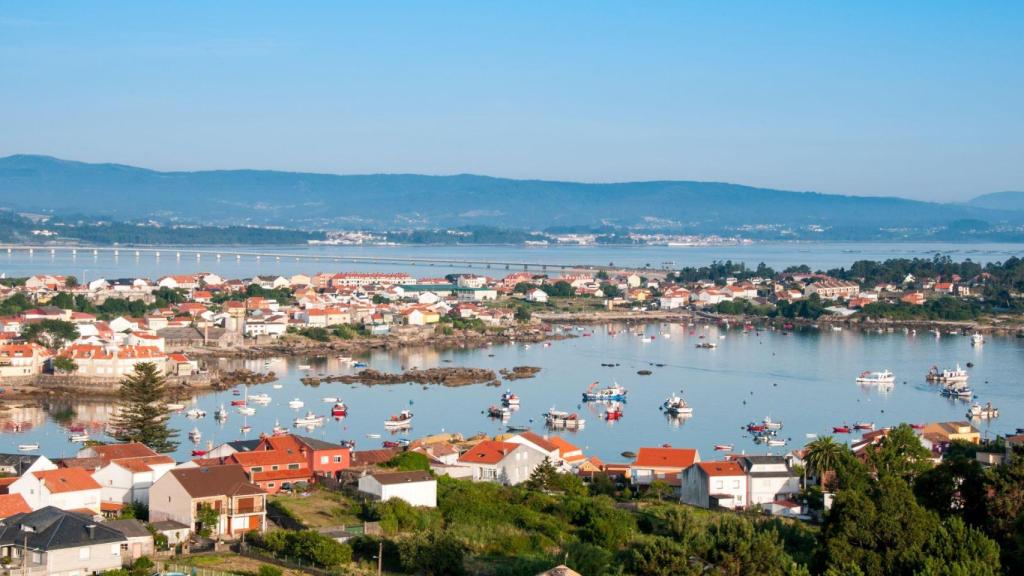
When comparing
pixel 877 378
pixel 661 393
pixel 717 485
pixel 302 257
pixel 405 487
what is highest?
pixel 405 487

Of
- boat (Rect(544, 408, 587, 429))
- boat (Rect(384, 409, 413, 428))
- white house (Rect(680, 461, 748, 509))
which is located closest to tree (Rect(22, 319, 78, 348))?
boat (Rect(384, 409, 413, 428))

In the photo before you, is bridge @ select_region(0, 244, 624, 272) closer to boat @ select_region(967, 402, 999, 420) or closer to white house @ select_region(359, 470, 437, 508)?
boat @ select_region(967, 402, 999, 420)

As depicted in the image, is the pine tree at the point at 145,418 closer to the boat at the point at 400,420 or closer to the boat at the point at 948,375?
the boat at the point at 400,420

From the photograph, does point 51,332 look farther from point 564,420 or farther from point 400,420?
point 564,420

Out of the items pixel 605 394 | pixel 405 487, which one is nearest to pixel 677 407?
pixel 605 394

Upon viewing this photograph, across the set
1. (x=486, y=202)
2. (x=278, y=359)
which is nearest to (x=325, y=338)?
(x=278, y=359)

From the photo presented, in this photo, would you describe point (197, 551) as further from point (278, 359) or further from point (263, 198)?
point (263, 198)

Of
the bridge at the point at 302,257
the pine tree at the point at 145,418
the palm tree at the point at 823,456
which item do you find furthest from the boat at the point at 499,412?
the bridge at the point at 302,257

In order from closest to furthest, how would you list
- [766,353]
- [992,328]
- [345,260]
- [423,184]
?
[766,353] < [992,328] < [345,260] < [423,184]
